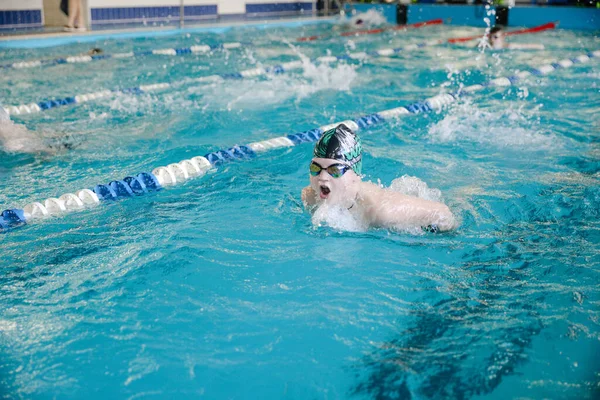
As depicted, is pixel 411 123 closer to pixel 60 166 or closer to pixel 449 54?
pixel 60 166

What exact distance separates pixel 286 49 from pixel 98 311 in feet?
32.3

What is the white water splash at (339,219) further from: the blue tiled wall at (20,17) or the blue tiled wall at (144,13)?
the blue tiled wall at (144,13)

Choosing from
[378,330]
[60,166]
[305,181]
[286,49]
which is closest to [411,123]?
[305,181]

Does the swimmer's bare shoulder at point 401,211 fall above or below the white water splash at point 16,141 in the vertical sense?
below

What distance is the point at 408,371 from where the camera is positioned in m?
2.27

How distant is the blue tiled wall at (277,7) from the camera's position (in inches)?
780

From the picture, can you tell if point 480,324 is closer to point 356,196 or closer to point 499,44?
point 356,196

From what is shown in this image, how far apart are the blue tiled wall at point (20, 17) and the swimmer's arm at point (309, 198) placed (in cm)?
1274

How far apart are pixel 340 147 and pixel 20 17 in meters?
13.7

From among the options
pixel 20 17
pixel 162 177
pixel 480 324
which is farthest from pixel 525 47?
pixel 20 17

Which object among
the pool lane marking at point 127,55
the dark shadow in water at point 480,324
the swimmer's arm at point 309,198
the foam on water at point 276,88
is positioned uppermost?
the pool lane marking at point 127,55

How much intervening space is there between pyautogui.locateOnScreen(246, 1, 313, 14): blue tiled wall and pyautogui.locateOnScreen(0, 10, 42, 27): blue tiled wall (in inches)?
288

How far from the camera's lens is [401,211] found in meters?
3.24

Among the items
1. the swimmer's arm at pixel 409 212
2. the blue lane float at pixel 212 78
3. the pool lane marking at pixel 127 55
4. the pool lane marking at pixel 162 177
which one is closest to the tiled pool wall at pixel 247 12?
the pool lane marking at pixel 127 55
